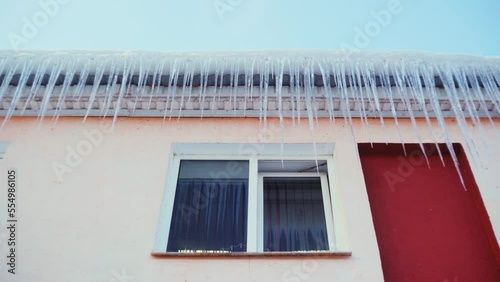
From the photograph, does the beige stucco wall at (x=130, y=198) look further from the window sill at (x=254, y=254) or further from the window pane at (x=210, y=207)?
the window pane at (x=210, y=207)

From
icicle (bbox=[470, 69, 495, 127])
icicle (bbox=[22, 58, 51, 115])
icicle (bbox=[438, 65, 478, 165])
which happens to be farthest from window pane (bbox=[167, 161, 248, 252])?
icicle (bbox=[470, 69, 495, 127])

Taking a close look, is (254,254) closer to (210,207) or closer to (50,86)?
(210,207)

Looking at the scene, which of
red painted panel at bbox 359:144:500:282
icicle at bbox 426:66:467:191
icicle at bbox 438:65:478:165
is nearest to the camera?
red painted panel at bbox 359:144:500:282

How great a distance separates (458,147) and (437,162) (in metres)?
0.21

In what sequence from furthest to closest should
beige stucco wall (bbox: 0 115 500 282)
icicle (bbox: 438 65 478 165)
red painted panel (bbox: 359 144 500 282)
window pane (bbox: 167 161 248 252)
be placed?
icicle (bbox: 438 65 478 165) → window pane (bbox: 167 161 248 252) → red painted panel (bbox: 359 144 500 282) → beige stucco wall (bbox: 0 115 500 282)

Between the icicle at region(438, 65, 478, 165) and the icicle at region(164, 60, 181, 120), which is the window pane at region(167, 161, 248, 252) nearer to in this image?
the icicle at region(164, 60, 181, 120)

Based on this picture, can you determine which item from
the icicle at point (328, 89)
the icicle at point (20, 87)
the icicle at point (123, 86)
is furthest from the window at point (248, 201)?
the icicle at point (20, 87)

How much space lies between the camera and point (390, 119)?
3.15 m

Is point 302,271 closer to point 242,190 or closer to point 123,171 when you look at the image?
point 242,190

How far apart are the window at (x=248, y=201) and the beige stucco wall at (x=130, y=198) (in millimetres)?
125

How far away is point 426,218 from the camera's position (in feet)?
8.73

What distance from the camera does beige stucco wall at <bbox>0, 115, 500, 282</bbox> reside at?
2.28m

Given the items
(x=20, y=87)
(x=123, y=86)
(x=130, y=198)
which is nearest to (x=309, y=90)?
(x=123, y=86)

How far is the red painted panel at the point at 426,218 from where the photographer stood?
8.03 feet
